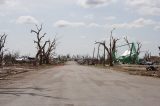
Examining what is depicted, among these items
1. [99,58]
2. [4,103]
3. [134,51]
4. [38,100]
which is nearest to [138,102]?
[38,100]

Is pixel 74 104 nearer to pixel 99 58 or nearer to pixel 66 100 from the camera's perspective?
pixel 66 100

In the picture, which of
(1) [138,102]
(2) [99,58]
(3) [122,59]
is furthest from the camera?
(2) [99,58]

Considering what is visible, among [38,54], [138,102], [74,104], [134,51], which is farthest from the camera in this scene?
[134,51]

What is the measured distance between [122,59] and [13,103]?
114m

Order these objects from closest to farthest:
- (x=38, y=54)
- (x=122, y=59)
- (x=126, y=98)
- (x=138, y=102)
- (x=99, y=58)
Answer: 1. (x=138, y=102)
2. (x=126, y=98)
3. (x=38, y=54)
4. (x=122, y=59)
5. (x=99, y=58)

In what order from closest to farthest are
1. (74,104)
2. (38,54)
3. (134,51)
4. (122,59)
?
(74,104), (38,54), (134,51), (122,59)

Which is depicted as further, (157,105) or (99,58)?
(99,58)

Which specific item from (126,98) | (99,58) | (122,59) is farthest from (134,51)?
(126,98)

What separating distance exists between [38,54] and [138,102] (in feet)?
240

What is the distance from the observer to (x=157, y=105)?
565 inches

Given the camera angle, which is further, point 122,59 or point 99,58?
point 99,58

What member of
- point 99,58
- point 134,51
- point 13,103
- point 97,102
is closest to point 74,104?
point 97,102

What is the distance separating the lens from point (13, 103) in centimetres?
1438

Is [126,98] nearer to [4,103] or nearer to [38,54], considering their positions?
[4,103]
